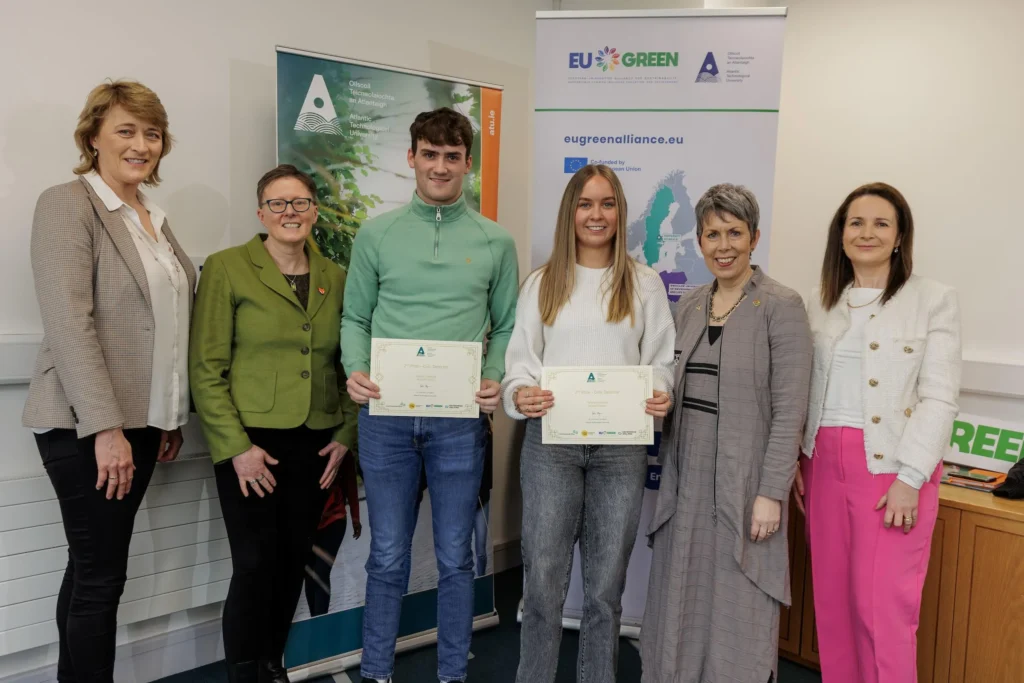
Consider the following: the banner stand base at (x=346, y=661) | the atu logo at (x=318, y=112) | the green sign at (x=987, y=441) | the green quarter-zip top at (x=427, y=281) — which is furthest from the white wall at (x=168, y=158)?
the green sign at (x=987, y=441)

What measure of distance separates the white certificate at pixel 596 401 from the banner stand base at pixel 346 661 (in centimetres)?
120

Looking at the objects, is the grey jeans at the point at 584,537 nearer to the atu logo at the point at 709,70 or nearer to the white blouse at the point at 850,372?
the white blouse at the point at 850,372

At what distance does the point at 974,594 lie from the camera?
2416mm

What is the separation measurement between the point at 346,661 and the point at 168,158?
2.11 metres

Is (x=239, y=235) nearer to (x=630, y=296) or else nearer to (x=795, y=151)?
(x=630, y=296)

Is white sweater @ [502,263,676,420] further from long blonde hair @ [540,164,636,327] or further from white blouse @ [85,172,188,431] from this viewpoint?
white blouse @ [85,172,188,431]

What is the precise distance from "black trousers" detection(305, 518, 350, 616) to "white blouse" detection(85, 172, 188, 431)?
0.83m

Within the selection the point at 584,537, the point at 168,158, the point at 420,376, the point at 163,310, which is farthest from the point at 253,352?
the point at 584,537

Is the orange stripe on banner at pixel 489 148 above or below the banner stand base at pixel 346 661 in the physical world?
above

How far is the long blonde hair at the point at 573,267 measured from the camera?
212 centimetres

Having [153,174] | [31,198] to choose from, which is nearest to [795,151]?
Answer: [153,174]

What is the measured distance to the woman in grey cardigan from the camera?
6.59ft

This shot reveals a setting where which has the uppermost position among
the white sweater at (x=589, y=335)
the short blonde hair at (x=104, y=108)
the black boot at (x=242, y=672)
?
the short blonde hair at (x=104, y=108)

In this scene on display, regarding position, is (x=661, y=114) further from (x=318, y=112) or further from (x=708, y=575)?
(x=708, y=575)
